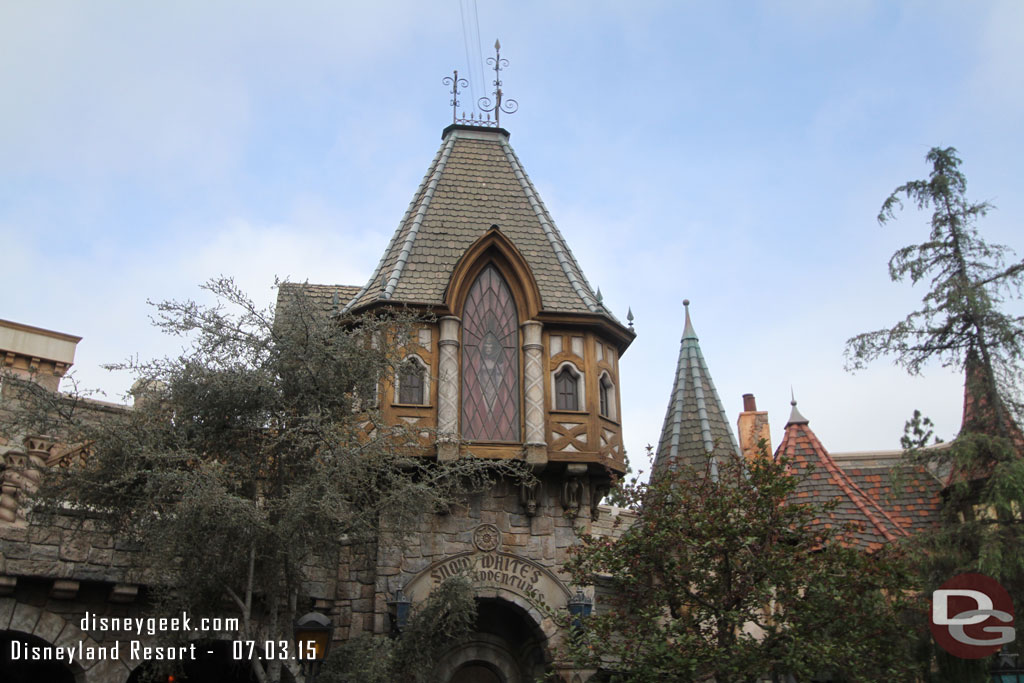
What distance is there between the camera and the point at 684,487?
12961mm

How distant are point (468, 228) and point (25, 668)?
1004 centimetres

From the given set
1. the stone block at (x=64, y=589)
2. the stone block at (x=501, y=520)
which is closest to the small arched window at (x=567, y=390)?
the stone block at (x=501, y=520)

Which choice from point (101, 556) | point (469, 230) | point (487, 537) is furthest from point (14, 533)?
point (469, 230)

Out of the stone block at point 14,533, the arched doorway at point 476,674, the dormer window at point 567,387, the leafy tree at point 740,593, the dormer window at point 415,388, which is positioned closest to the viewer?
the leafy tree at point 740,593

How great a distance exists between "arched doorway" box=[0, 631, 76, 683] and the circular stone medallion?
19.6 ft

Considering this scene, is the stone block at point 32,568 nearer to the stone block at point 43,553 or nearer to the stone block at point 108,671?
the stone block at point 43,553

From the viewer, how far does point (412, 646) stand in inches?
548

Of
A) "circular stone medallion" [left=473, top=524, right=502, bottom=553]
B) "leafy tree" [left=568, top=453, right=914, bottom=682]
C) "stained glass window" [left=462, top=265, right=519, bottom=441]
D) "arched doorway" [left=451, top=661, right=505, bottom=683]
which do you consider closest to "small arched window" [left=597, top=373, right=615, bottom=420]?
"stained glass window" [left=462, top=265, right=519, bottom=441]

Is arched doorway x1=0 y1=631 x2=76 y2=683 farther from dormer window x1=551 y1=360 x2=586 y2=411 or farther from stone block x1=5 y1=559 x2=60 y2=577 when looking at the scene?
dormer window x1=551 y1=360 x2=586 y2=411

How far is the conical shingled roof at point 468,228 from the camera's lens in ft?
56.1

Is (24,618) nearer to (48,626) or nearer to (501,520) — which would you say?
(48,626)

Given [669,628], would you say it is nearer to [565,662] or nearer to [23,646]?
[565,662]

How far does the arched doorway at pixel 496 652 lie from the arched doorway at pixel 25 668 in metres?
5.43

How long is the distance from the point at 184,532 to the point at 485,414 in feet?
22.2
